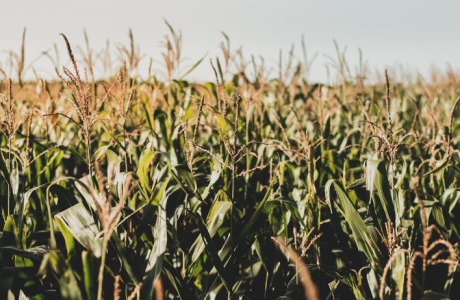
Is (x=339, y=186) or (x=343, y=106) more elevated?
(x=343, y=106)

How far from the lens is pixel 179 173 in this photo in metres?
1.47

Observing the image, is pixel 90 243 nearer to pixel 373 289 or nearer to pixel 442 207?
pixel 373 289

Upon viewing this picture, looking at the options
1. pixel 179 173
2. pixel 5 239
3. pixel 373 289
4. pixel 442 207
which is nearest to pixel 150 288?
pixel 179 173

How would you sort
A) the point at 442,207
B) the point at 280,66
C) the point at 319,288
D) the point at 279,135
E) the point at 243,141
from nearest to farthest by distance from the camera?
the point at 319,288 < the point at 442,207 < the point at 243,141 < the point at 279,135 < the point at 280,66

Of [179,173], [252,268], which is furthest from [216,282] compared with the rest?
[179,173]

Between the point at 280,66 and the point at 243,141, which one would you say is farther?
the point at 280,66

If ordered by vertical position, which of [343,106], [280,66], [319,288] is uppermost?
[280,66]

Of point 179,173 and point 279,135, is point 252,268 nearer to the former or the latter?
point 179,173

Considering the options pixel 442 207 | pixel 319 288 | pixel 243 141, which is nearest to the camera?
pixel 319 288

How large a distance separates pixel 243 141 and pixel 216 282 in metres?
1.38

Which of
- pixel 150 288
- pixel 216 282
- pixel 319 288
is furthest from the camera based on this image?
pixel 319 288

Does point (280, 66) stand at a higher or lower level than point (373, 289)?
higher

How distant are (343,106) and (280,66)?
36.7 inches

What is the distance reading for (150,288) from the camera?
1.17 meters
